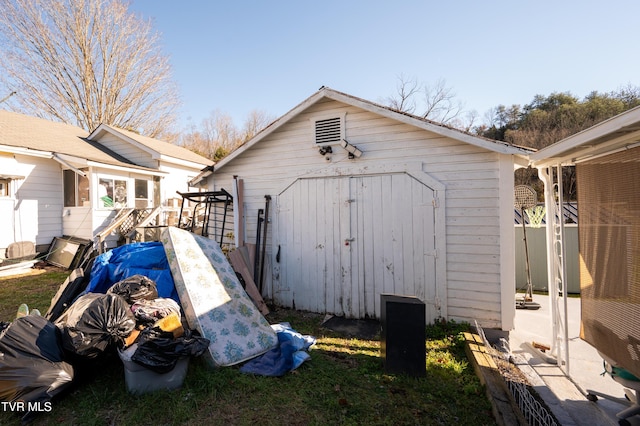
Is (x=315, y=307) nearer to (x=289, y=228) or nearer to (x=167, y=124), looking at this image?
(x=289, y=228)

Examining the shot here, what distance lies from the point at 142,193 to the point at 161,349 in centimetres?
1084

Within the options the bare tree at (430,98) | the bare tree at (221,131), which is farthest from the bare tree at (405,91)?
the bare tree at (221,131)

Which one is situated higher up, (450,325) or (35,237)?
(35,237)

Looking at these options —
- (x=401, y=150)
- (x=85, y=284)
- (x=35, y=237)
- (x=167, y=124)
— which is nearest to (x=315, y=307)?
(x=401, y=150)

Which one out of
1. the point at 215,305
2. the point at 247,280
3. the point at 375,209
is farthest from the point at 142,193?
the point at 375,209

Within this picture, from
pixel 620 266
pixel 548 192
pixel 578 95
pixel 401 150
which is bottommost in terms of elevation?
pixel 620 266

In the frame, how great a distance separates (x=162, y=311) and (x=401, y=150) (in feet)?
13.8

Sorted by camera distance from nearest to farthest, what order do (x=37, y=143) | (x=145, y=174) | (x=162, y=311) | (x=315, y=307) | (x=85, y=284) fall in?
1. (x=162, y=311)
2. (x=85, y=284)
3. (x=315, y=307)
4. (x=37, y=143)
5. (x=145, y=174)

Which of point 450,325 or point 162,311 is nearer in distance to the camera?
point 162,311

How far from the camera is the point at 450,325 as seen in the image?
4.46 m

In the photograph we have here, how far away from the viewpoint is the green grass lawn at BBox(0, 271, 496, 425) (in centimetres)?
261

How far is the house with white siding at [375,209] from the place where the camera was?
4336 millimetres

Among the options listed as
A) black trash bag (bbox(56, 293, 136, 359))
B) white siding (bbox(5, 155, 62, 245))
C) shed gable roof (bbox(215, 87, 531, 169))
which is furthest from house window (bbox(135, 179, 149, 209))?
black trash bag (bbox(56, 293, 136, 359))

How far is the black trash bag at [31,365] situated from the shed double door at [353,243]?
11.7ft
